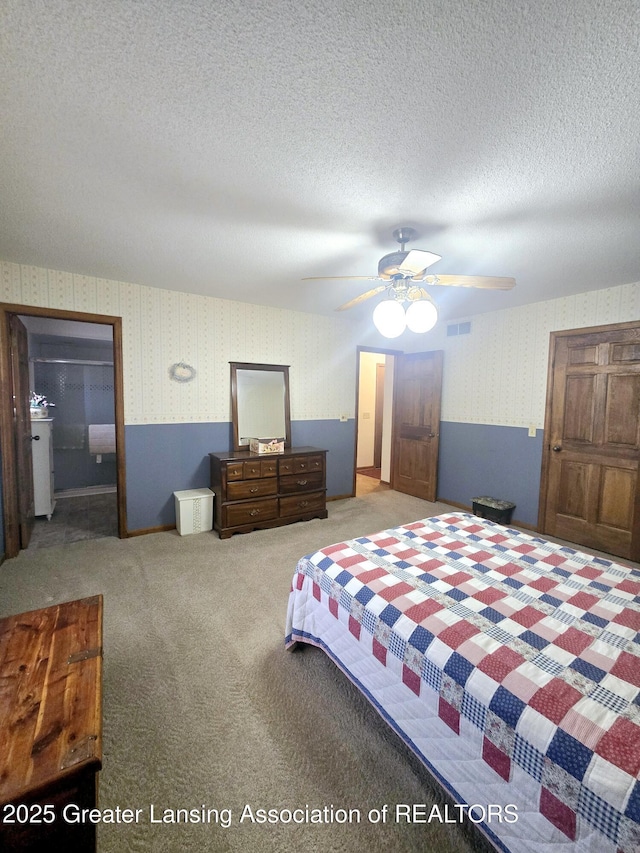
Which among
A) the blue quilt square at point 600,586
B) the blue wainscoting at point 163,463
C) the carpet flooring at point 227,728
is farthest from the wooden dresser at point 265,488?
the blue quilt square at point 600,586

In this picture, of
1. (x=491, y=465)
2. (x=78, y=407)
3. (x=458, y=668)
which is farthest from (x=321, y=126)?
(x=78, y=407)

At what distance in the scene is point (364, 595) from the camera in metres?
1.56

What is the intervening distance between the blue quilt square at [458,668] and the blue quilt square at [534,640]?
265 mm

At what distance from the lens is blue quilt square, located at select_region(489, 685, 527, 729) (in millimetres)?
1008

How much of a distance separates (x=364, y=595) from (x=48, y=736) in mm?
1111

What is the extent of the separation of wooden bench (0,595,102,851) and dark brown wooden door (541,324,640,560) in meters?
4.04

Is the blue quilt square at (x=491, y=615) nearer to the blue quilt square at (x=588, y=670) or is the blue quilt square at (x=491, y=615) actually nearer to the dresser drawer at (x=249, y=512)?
the blue quilt square at (x=588, y=670)

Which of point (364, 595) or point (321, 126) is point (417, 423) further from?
point (321, 126)

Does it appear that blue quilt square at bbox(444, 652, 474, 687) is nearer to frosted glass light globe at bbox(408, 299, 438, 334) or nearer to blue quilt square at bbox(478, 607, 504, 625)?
blue quilt square at bbox(478, 607, 504, 625)

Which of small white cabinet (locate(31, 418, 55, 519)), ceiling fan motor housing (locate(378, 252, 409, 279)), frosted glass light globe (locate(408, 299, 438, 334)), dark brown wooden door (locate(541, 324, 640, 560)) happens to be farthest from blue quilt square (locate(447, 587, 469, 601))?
small white cabinet (locate(31, 418, 55, 519))

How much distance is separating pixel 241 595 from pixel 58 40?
9.27ft

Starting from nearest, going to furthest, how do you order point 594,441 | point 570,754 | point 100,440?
point 570,754
point 594,441
point 100,440

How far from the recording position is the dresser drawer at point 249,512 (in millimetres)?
3568

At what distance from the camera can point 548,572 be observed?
1.75 m
